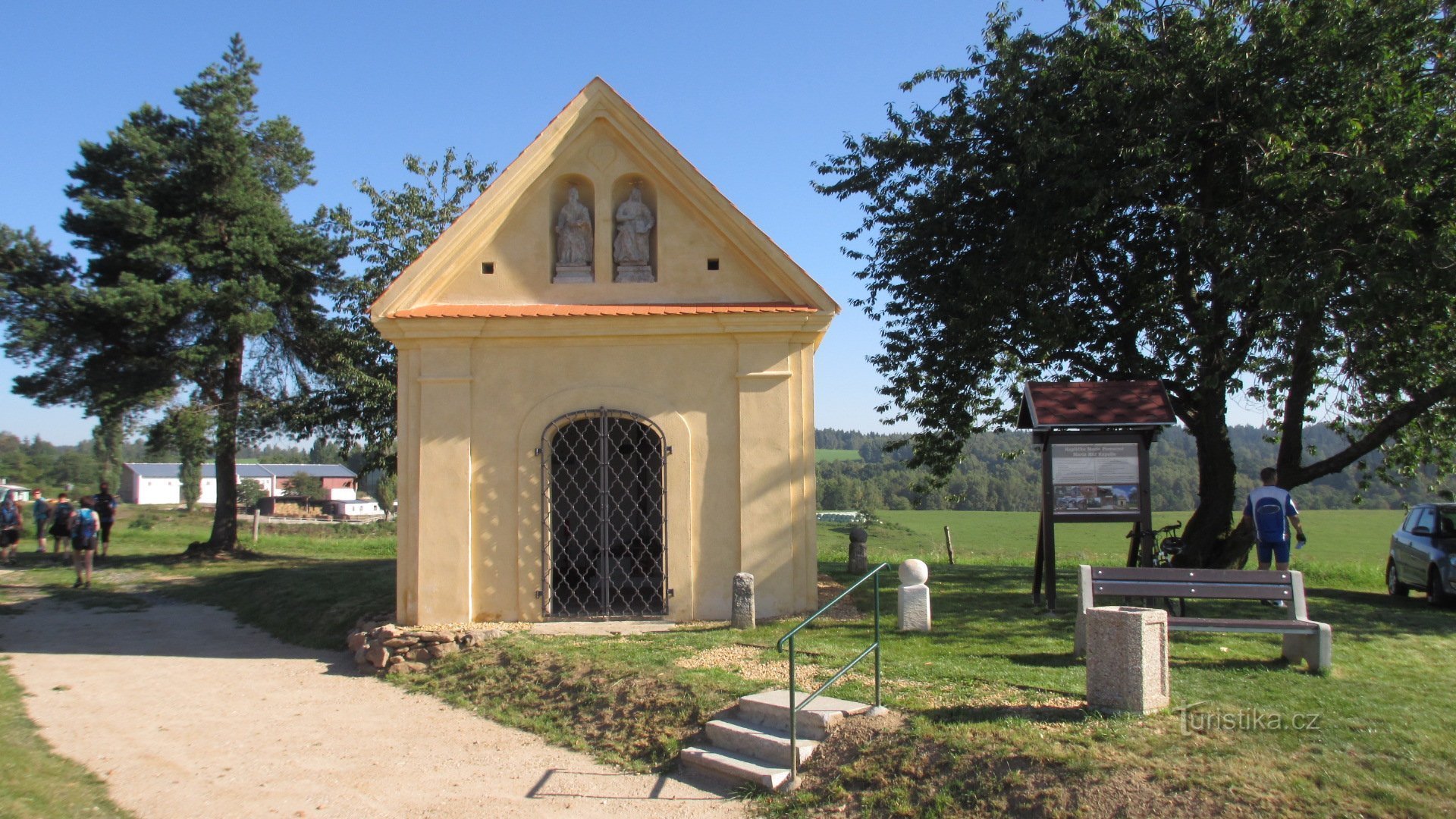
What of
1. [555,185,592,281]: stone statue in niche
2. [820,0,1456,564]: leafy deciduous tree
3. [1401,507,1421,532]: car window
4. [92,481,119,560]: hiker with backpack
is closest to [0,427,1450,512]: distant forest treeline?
[92,481,119,560]: hiker with backpack

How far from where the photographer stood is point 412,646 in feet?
35.8

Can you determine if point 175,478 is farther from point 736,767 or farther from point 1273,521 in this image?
point 1273,521

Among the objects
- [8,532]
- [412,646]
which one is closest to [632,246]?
[412,646]

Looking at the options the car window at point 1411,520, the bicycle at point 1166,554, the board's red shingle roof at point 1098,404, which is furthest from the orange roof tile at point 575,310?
the car window at point 1411,520

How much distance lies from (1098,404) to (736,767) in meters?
6.42

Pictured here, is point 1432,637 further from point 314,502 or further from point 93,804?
point 314,502

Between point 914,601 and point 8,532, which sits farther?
point 8,532

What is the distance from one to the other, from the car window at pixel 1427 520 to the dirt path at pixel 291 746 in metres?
12.5

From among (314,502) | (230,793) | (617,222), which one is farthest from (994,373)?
(314,502)

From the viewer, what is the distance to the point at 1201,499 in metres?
15.9

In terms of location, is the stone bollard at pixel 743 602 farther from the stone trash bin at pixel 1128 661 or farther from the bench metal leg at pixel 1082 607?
the stone trash bin at pixel 1128 661

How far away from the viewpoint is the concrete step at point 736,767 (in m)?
6.74

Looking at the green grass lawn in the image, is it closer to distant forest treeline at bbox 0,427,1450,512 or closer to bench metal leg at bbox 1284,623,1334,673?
bench metal leg at bbox 1284,623,1334,673

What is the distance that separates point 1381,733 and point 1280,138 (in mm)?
8664
